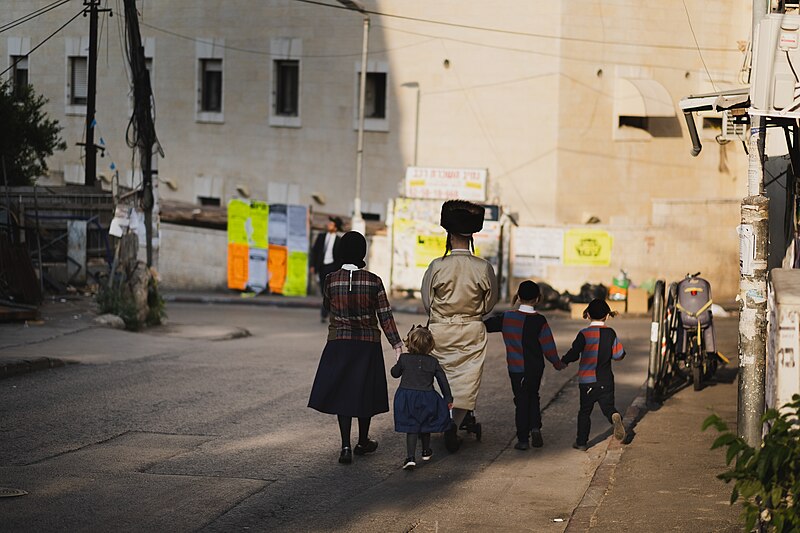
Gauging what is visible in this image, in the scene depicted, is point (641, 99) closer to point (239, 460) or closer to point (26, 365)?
point (26, 365)

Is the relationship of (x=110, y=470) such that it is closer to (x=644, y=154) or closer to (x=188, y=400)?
(x=188, y=400)

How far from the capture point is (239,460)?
29.9 ft

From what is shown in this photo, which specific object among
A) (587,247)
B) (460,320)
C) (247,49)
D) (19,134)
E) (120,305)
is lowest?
(120,305)

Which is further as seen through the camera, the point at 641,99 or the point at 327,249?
the point at 641,99

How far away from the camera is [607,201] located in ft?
97.9

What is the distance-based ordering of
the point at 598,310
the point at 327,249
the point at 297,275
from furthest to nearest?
1. the point at 297,275
2. the point at 327,249
3. the point at 598,310

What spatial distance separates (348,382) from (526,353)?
5.30ft

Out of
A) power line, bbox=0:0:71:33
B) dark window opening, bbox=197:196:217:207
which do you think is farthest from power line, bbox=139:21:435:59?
dark window opening, bbox=197:196:217:207

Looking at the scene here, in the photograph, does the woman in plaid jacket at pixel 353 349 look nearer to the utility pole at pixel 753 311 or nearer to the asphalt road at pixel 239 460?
the asphalt road at pixel 239 460

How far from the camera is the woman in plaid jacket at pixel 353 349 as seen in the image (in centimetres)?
924

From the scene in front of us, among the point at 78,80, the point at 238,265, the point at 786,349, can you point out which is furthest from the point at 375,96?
the point at 786,349

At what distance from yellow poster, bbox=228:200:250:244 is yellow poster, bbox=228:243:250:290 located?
151 millimetres

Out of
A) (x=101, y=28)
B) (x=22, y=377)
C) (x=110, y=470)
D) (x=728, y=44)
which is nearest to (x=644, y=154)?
(x=728, y=44)

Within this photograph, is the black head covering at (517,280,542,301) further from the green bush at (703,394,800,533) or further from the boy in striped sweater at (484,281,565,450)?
the green bush at (703,394,800,533)
